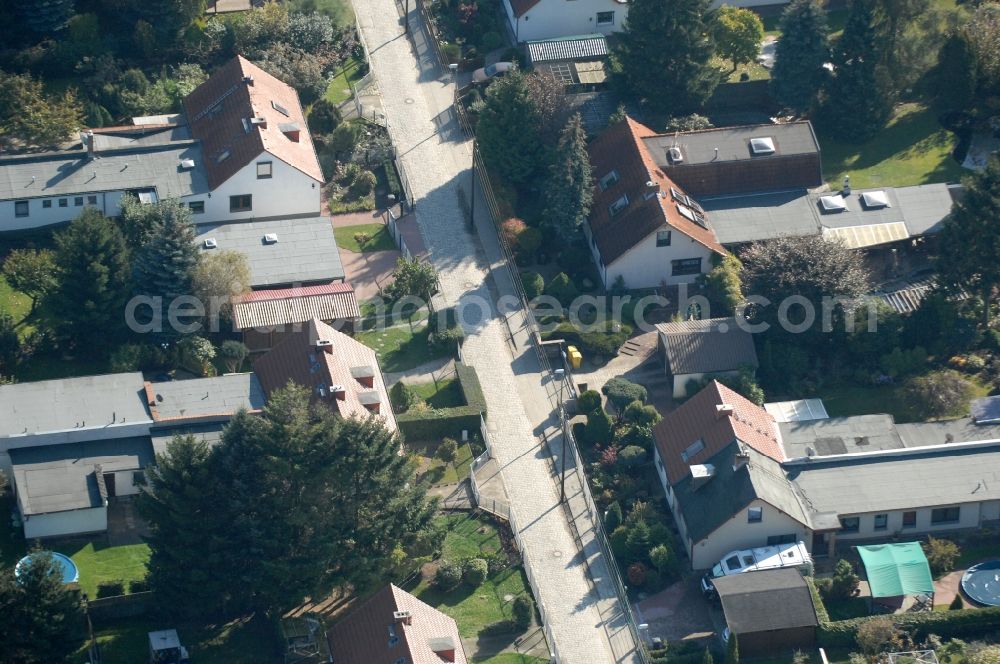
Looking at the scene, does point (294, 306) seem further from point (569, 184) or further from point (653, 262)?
point (653, 262)

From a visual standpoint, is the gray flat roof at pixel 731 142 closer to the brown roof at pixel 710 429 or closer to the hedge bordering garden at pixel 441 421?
the brown roof at pixel 710 429

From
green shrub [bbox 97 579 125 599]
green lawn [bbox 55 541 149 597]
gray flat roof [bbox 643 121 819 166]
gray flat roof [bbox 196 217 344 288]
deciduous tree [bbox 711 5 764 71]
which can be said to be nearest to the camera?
green shrub [bbox 97 579 125 599]

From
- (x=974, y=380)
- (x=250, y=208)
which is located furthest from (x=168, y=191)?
(x=974, y=380)

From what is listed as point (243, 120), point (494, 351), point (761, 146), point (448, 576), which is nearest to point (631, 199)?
point (761, 146)

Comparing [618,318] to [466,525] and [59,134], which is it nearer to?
[466,525]

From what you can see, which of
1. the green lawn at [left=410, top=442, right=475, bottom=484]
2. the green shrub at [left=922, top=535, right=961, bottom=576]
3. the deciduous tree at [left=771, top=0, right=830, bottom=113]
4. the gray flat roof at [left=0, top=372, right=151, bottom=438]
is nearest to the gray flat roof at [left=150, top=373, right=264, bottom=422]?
the gray flat roof at [left=0, top=372, right=151, bottom=438]

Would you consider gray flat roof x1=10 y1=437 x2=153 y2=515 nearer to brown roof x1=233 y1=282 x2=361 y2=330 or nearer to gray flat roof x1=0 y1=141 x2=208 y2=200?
brown roof x1=233 y1=282 x2=361 y2=330
